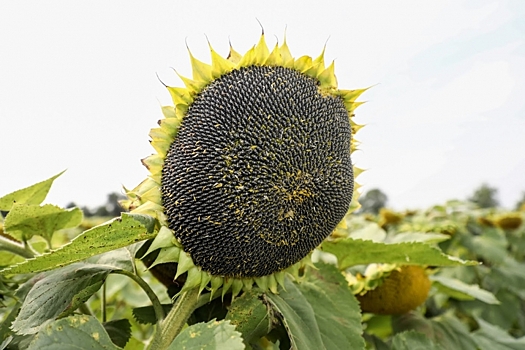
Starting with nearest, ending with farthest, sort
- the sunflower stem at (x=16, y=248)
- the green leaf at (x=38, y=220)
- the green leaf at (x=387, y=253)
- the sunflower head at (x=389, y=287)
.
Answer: the green leaf at (x=38, y=220) < the sunflower stem at (x=16, y=248) < the green leaf at (x=387, y=253) < the sunflower head at (x=389, y=287)

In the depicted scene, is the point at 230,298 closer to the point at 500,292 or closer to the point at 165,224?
the point at 165,224

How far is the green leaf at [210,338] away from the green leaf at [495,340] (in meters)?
1.73

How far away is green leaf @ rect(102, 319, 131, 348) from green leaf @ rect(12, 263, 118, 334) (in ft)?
0.79

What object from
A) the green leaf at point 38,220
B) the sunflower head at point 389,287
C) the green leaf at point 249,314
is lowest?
the sunflower head at point 389,287

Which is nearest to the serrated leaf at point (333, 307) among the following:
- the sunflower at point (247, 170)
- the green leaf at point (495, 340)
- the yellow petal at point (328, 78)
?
the sunflower at point (247, 170)

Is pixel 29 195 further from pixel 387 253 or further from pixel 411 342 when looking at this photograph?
pixel 411 342

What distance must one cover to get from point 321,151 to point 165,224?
0.42 metres

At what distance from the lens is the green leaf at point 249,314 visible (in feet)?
4.19

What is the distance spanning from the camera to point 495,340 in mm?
2418

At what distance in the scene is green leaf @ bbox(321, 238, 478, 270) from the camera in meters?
1.65

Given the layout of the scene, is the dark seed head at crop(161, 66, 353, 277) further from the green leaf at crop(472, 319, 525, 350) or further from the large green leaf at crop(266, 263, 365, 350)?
the green leaf at crop(472, 319, 525, 350)

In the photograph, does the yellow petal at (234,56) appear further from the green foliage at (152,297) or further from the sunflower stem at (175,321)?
the sunflower stem at (175,321)

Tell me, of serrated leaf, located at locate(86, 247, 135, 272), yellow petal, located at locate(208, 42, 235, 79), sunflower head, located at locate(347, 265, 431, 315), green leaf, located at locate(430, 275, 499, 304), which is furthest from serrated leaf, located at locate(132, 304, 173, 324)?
green leaf, located at locate(430, 275, 499, 304)

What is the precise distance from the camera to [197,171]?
1178mm
